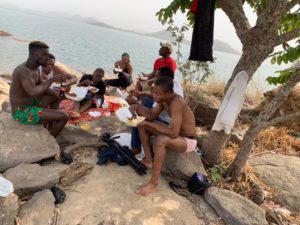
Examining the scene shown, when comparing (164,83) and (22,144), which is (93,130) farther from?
(164,83)

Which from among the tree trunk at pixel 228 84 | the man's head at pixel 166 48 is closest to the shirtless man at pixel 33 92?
the tree trunk at pixel 228 84

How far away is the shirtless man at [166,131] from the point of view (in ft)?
12.8

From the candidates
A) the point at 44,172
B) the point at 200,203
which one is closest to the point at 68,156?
the point at 44,172

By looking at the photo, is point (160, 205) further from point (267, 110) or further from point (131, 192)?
point (267, 110)

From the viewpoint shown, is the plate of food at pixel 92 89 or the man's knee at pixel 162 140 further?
the plate of food at pixel 92 89

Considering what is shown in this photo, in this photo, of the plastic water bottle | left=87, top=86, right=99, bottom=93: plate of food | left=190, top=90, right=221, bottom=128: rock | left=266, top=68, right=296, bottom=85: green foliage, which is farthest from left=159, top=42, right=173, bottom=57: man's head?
the plastic water bottle

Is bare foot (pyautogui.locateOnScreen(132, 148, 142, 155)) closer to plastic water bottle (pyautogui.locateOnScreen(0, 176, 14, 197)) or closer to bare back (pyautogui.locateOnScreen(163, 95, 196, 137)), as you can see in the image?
bare back (pyautogui.locateOnScreen(163, 95, 196, 137))

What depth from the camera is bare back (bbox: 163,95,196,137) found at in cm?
390

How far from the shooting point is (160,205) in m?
3.67

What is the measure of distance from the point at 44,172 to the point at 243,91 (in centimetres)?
295

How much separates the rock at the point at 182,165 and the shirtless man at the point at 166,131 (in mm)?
247

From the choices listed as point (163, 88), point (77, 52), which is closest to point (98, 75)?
point (163, 88)

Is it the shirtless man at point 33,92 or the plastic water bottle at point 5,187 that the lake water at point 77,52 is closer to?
the shirtless man at point 33,92

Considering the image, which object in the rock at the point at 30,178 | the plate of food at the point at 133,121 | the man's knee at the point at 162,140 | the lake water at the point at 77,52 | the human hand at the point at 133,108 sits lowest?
the lake water at the point at 77,52
